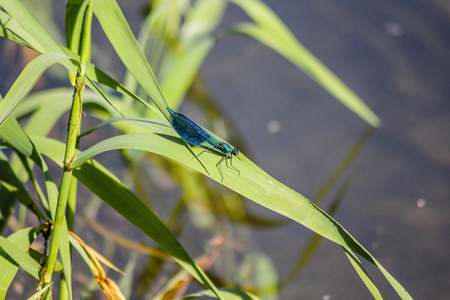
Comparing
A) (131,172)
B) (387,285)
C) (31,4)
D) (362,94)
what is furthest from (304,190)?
(31,4)

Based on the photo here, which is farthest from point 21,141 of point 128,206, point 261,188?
point 261,188

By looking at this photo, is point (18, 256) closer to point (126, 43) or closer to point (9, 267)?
point (9, 267)

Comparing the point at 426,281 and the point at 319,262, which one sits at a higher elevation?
the point at 426,281

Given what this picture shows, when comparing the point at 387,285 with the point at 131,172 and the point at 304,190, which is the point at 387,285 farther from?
the point at 131,172

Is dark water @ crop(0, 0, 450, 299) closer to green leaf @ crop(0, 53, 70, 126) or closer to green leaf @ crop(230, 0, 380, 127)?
green leaf @ crop(230, 0, 380, 127)

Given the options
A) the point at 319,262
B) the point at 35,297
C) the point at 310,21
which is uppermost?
the point at 310,21

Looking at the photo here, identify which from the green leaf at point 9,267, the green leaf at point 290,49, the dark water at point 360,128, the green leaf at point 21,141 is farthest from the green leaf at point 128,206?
the green leaf at point 290,49

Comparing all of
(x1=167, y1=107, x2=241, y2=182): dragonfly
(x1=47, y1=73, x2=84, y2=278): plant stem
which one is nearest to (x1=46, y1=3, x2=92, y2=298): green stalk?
(x1=47, y1=73, x2=84, y2=278): plant stem
